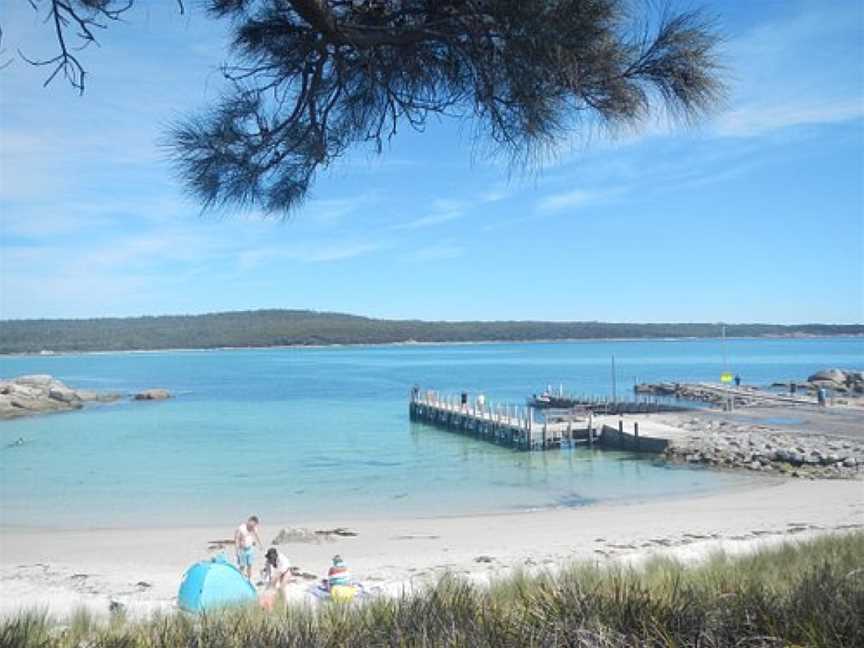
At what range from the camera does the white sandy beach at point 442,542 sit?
1250 cm

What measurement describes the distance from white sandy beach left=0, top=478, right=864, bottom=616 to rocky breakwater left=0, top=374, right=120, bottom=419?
34.6 meters

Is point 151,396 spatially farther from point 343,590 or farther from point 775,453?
point 343,590

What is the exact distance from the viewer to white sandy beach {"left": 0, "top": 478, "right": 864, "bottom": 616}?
12.5m

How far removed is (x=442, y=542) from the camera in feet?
51.3

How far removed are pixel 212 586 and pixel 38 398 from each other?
4910 centimetres

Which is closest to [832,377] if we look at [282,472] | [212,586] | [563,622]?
[282,472]

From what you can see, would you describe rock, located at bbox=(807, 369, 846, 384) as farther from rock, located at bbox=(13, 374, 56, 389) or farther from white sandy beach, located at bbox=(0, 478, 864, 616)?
rock, located at bbox=(13, 374, 56, 389)

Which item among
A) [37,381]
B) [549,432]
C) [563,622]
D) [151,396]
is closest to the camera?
[563,622]

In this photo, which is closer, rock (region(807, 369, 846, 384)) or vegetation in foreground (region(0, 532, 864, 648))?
vegetation in foreground (region(0, 532, 864, 648))

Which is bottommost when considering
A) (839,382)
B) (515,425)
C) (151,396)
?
(151,396)

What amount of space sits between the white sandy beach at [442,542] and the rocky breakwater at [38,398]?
1363 inches

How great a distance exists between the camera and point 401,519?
735 inches

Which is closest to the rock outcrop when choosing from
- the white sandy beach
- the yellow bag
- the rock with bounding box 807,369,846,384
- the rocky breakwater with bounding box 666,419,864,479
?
the rock with bounding box 807,369,846,384

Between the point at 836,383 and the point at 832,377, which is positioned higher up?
the point at 832,377
